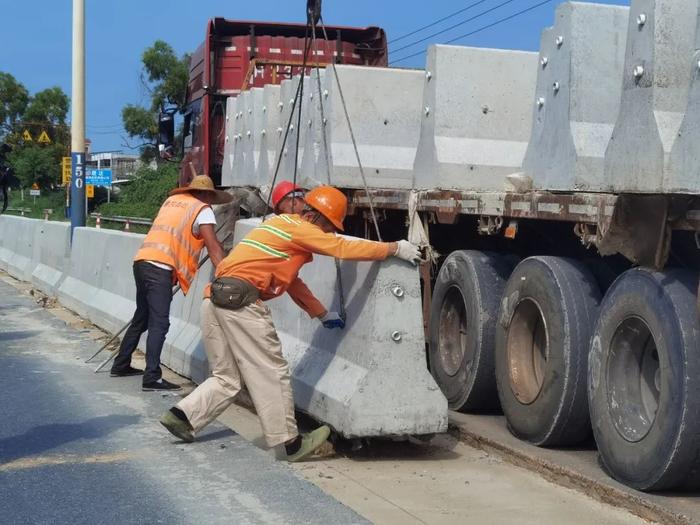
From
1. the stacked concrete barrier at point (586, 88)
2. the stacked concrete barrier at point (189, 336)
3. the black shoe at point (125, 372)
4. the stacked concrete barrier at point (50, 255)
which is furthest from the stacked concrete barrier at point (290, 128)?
the stacked concrete barrier at point (50, 255)

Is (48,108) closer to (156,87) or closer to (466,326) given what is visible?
(156,87)

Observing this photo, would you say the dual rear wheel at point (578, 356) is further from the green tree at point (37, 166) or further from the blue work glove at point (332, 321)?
the green tree at point (37, 166)

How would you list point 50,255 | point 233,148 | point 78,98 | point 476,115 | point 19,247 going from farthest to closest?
point 19,247 → point 78,98 → point 50,255 → point 233,148 → point 476,115

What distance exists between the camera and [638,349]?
5.75 metres

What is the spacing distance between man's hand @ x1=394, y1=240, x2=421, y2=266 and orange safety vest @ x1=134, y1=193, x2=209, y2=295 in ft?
9.86

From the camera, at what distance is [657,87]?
17.2ft

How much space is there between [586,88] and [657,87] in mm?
1166

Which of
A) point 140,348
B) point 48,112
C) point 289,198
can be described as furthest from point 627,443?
point 48,112

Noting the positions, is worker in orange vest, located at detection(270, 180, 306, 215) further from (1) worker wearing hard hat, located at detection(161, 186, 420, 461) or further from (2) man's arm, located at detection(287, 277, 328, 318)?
(2) man's arm, located at detection(287, 277, 328, 318)

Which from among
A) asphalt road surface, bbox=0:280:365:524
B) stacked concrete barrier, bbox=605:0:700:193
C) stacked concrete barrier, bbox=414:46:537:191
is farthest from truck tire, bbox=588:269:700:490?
stacked concrete barrier, bbox=414:46:537:191

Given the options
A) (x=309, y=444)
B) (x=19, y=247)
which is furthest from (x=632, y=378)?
(x=19, y=247)

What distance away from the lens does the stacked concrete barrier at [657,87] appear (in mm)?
5141

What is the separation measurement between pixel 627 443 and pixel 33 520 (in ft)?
9.85

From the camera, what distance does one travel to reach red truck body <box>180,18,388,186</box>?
15672mm
